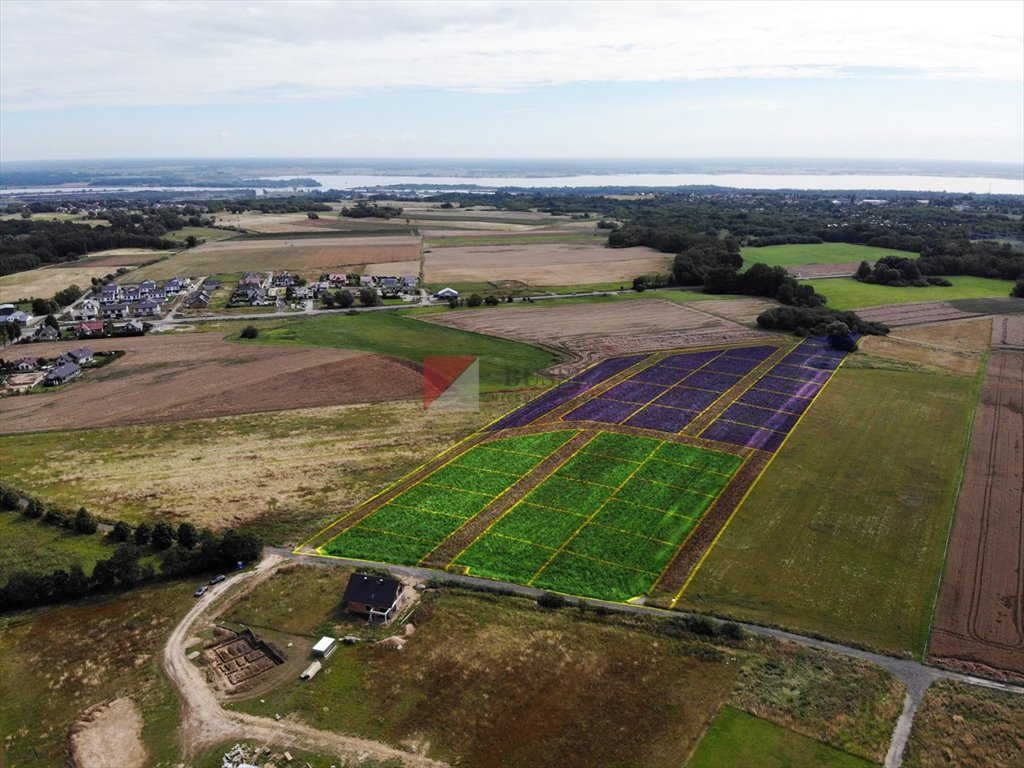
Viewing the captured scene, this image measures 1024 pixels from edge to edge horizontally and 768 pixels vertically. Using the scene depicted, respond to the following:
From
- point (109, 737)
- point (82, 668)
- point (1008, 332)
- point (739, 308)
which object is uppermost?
point (739, 308)

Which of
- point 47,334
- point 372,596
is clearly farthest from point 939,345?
point 47,334

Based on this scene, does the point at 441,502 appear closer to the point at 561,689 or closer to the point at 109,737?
the point at 561,689

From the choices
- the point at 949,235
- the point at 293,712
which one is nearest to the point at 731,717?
the point at 293,712

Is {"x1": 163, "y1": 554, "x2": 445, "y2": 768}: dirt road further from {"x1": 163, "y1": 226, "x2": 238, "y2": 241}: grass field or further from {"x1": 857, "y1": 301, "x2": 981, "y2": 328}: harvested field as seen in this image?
{"x1": 163, "y1": 226, "x2": 238, "y2": 241}: grass field

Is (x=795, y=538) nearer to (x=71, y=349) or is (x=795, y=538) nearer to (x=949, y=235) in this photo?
(x=71, y=349)
